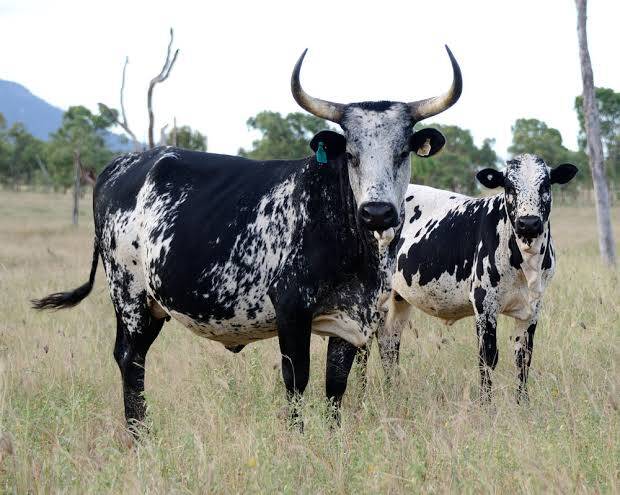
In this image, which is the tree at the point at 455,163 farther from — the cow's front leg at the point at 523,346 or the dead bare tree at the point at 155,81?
the cow's front leg at the point at 523,346

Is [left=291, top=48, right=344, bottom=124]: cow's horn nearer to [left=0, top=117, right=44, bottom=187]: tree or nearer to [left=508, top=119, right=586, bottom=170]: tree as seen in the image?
[left=508, top=119, right=586, bottom=170]: tree

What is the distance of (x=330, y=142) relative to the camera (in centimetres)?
411

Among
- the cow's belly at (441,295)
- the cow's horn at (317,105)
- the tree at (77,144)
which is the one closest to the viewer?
the cow's horn at (317,105)

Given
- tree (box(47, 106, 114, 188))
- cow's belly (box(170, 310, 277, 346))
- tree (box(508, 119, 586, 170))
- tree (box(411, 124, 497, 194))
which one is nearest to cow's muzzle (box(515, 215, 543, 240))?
cow's belly (box(170, 310, 277, 346))

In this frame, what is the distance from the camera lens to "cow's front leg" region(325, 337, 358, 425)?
4.44m

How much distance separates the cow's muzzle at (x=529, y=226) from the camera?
510cm

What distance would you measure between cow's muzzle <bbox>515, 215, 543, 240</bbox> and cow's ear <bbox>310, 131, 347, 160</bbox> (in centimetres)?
160

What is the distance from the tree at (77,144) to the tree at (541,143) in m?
26.9

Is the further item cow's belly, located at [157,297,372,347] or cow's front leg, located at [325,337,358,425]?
cow's front leg, located at [325,337,358,425]

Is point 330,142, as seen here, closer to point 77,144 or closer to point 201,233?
point 201,233

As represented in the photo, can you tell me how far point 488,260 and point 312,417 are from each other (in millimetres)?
2302

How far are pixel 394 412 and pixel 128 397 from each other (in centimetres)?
176

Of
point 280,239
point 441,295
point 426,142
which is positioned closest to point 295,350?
point 280,239

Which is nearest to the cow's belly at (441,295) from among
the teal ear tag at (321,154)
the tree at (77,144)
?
the teal ear tag at (321,154)
